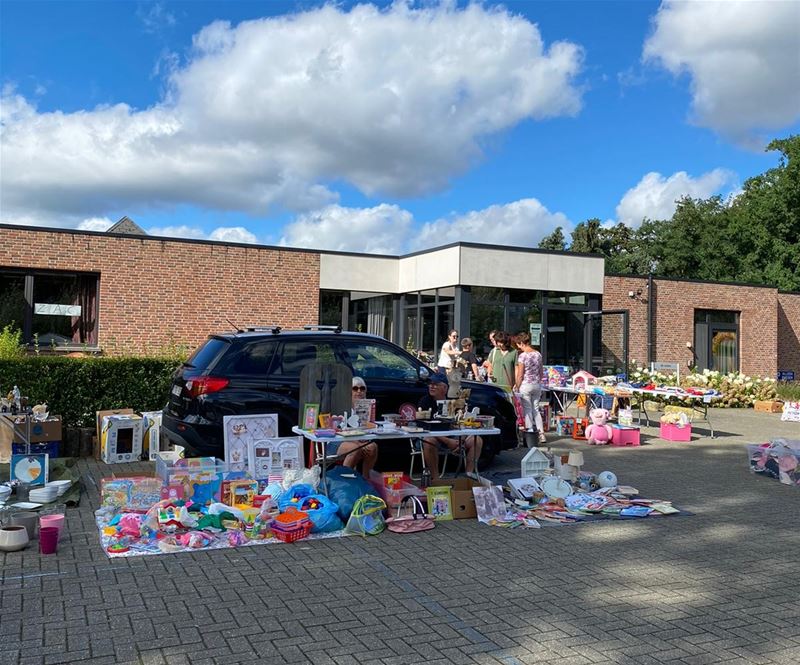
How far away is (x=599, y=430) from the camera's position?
1194 centimetres

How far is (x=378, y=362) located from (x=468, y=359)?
5084 mm

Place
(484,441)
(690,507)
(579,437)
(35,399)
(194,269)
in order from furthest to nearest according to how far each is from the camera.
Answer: (194,269) < (579,437) < (35,399) < (484,441) < (690,507)

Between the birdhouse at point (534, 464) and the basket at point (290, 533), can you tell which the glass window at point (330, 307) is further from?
the basket at point (290, 533)

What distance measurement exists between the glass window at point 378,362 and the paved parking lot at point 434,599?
2.50 m

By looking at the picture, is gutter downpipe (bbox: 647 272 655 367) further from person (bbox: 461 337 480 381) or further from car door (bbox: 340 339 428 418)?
car door (bbox: 340 339 428 418)

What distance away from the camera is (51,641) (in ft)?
12.9

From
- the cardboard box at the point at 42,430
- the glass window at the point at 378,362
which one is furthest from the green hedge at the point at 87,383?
the glass window at the point at 378,362

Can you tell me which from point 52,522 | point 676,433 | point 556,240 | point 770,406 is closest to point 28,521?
point 52,522

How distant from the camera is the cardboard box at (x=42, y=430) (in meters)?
9.05

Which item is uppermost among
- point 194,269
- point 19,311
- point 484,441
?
point 194,269

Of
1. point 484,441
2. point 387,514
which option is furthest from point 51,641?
point 484,441

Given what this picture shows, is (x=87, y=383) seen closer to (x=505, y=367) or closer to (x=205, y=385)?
(x=205, y=385)

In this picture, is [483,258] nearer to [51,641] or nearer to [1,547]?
[1,547]

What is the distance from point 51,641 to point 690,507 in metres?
5.96
